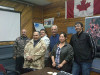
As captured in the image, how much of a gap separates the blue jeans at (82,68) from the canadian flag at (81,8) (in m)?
2.13

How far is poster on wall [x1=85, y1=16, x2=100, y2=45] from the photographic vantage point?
339 centimetres

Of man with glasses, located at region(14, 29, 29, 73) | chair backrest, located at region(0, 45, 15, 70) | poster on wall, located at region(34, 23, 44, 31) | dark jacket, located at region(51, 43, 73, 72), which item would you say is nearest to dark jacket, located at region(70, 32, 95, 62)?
dark jacket, located at region(51, 43, 73, 72)

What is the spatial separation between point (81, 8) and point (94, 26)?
83 centimetres

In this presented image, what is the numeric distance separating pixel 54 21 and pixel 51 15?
0.34 meters

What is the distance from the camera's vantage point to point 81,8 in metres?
3.84

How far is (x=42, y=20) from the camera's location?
213 inches

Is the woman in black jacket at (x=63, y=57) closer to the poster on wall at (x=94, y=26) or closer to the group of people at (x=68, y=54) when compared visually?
the group of people at (x=68, y=54)

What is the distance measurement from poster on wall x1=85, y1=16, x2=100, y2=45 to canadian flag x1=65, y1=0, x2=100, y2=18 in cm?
19

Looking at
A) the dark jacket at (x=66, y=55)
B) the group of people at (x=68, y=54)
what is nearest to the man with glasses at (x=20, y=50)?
the group of people at (x=68, y=54)

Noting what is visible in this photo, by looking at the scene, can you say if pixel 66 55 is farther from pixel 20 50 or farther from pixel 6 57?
pixel 6 57

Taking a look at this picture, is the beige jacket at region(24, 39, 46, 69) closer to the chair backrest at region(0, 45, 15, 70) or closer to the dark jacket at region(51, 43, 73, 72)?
the dark jacket at region(51, 43, 73, 72)

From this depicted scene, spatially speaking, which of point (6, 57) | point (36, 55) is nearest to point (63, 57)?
point (36, 55)

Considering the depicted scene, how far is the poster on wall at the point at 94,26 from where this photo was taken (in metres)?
3.39

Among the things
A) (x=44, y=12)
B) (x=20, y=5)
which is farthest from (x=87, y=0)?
(x=20, y=5)
